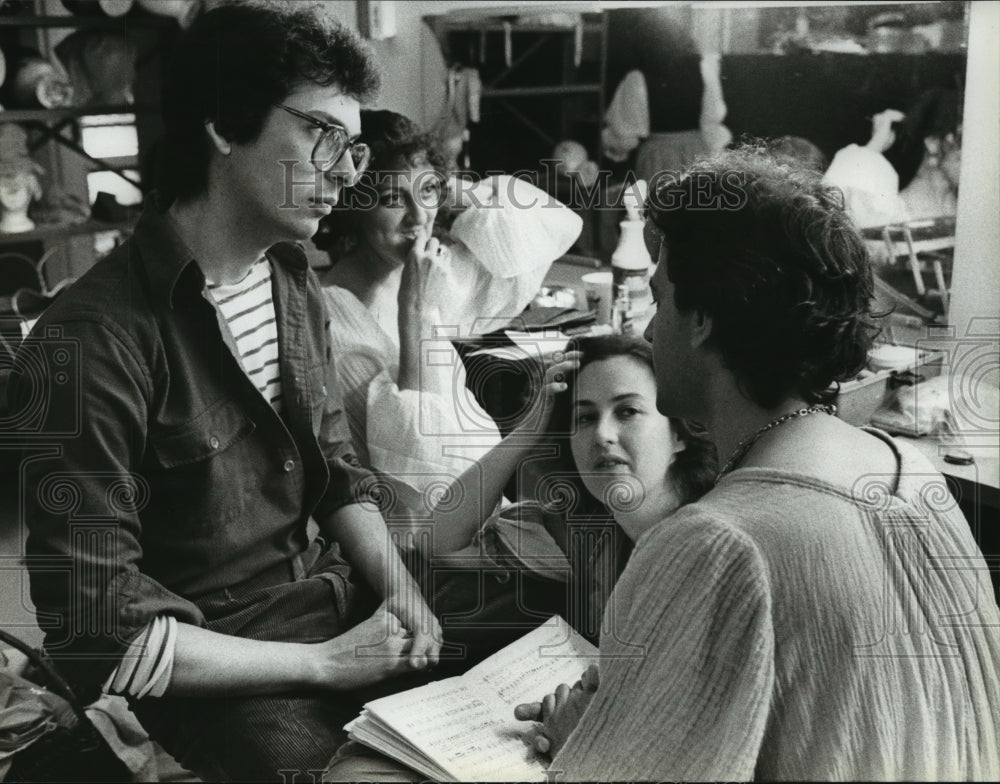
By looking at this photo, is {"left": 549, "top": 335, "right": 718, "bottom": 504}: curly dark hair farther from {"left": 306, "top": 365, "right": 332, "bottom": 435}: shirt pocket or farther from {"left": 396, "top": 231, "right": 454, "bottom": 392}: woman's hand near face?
{"left": 306, "top": 365, "right": 332, "bottom": 435}: shirt pocket

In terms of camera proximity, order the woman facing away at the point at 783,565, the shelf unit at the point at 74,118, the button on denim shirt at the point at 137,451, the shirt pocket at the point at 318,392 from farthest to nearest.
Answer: the shirt pocket at the point at 318,392
the shelf unit at the point at 74,118
the button on denim shirt at the point at 137,451
the woman facing away at the point at 783,565

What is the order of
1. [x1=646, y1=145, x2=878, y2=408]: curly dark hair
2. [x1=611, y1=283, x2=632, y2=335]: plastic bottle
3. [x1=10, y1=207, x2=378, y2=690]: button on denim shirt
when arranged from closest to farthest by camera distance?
1. [x1=646, y1=145, x2=878, y2=408]: curly dark hair
2. [x1=10, y1=207, x2=378, y2=690]: button on denim shirt
3. [x1=611, y1=283, x2=632, y2=335]: plastic bottle

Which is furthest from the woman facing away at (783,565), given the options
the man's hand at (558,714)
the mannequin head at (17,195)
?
the mannequin head at (17,195)

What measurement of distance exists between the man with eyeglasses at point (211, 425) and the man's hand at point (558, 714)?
221 millimetres

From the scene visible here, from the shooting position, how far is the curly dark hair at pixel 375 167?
4.66 ft

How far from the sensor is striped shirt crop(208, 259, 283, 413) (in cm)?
131

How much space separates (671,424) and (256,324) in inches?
22.4

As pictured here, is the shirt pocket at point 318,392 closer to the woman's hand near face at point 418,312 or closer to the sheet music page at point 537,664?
the woman's hand near face at point 418,312

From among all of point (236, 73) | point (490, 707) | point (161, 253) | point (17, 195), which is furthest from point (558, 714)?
point (17, 195)

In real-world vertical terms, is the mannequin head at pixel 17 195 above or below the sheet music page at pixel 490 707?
above

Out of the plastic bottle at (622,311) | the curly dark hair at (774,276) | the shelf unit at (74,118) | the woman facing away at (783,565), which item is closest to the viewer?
the woman facing away at (783,565)

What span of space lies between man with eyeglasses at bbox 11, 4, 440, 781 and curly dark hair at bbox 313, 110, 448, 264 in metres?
0.05

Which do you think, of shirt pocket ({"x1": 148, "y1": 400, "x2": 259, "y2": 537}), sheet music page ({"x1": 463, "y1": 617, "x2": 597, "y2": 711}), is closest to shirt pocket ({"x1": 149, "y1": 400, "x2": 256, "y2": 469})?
shirt pocket ({"x1": 148, "y1": 400, "x2": 259, "y2": 537})

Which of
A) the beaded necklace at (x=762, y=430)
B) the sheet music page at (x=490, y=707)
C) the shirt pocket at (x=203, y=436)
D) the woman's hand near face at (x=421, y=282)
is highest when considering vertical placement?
the woman's hand near face at (x=421, y=282)
